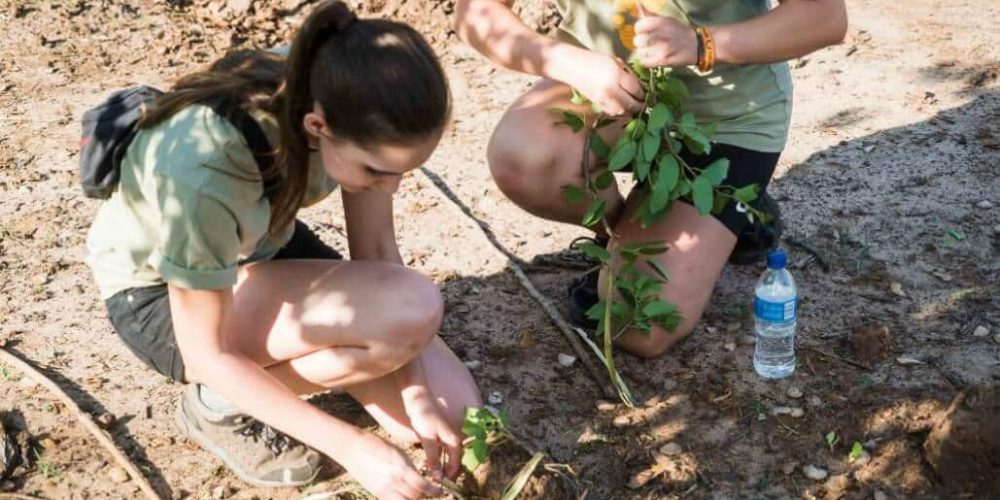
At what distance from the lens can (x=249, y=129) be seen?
2521 mm

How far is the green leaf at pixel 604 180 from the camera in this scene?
3289 millimetres

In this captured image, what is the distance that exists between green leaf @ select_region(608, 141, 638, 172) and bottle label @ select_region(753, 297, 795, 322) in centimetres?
56

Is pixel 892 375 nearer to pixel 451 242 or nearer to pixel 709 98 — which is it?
pixel 709 98

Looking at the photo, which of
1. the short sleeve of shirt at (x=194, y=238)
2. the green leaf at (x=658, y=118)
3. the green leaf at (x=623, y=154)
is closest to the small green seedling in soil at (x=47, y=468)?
the short sleeve of shirt at (x=194, y=238)

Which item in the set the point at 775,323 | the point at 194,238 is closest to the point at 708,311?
the point at 775,323

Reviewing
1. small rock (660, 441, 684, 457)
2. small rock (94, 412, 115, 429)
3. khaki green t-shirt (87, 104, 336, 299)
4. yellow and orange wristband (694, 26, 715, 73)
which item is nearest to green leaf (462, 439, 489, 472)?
small rock (660, 441, 684, 457)

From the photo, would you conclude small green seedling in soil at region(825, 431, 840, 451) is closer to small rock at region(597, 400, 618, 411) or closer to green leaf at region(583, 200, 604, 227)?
small rock at region(597, 400, 618, 411)

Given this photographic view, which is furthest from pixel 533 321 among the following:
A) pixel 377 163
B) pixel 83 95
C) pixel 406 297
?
pixel 83 95

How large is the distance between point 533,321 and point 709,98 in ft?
2.80

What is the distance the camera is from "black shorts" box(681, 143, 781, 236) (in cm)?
342

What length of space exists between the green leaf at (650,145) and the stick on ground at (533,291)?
25.8 inches

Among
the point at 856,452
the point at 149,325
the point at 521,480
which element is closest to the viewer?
the point at 521,480

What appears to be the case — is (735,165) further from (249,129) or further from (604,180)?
(249,129)

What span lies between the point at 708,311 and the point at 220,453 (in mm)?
1546
